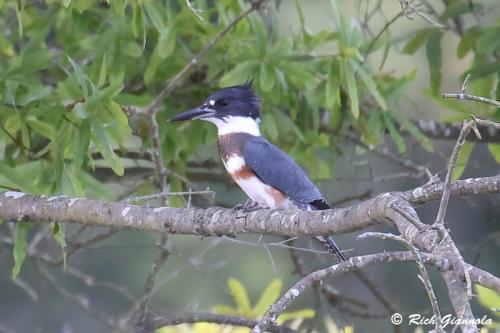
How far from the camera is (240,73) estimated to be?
3.60 metres

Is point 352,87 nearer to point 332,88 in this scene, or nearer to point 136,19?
point 332,88

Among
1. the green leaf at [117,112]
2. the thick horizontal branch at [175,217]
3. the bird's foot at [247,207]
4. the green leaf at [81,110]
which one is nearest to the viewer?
the thick horizontal branch at [175,217]

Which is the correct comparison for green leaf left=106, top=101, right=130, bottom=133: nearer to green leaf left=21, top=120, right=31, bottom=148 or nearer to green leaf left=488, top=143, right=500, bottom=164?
green leaf left=21, top=120, right=31, bottom=148

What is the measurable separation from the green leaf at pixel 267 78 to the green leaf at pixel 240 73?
0.03 meters

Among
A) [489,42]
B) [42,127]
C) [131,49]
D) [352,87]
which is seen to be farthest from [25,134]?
[489,42]

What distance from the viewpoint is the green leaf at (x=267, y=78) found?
3580mm

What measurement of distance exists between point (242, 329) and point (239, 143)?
2.12 feet

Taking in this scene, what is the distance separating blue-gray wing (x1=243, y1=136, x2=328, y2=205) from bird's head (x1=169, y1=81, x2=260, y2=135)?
19 centimetres

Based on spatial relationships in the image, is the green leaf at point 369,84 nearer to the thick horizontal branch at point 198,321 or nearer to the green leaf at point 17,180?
the thick horizontal branch at point 198,321

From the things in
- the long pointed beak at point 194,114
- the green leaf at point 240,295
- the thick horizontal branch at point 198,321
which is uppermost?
the long pointed beak at point 194,114

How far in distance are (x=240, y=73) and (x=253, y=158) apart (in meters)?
0.30

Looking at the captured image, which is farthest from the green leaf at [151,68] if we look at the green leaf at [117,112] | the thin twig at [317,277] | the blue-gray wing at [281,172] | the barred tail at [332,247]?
the thin twig at [317,277]

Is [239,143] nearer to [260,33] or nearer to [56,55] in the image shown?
[260,33]

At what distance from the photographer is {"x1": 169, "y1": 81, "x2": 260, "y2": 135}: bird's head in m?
3.80
